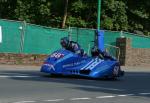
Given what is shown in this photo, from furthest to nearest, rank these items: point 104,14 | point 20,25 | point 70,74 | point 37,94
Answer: point 104,14, point 20,25, point 70,74, point 37,94

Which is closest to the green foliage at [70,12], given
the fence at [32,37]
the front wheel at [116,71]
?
the fence at [32,37]

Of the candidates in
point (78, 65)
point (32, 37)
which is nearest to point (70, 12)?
point (32, 37)

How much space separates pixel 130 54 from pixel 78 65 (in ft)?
55.8

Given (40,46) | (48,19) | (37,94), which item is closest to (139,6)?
(48,19)

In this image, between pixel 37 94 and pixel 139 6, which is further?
pixel 139 6

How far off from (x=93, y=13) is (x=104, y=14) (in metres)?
1.07

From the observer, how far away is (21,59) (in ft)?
96.4

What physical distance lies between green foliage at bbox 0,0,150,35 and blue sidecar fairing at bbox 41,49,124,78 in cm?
2164

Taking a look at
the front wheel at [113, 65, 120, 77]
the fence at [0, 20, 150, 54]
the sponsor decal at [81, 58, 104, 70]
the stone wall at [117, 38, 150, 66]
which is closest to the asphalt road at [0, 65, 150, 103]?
the sponsor decal at [81, 58, 104, 70]

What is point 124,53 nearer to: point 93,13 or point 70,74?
point 93,13

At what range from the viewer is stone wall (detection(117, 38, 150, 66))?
123 ft

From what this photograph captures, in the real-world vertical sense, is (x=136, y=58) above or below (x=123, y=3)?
below

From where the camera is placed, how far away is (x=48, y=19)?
44.8 metres

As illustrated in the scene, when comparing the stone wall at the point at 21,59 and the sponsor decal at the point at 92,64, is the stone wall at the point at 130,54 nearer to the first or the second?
the stone wall at the point at 21,59
